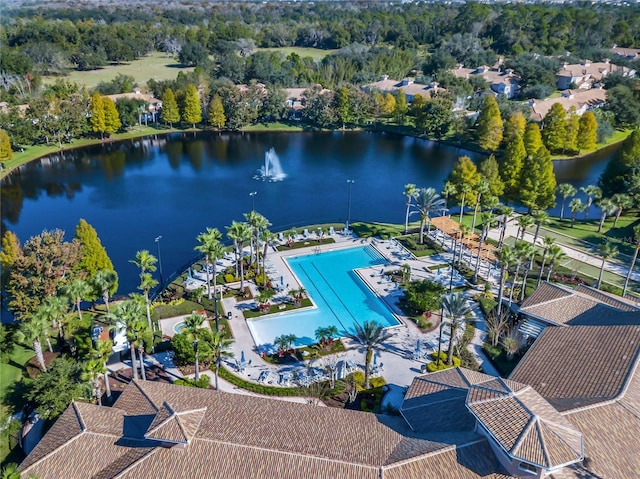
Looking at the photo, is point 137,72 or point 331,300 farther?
point 137,72

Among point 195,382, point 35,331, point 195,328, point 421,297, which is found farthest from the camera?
point 421,297

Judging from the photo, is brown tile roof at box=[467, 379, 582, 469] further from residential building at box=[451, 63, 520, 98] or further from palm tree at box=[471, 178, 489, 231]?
residential building at box=[451, 63, 520, 98]

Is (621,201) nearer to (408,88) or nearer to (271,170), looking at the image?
(271,170)

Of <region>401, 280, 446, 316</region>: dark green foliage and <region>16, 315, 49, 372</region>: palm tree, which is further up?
<region>16, 315, 49, 372</region>: palm tree

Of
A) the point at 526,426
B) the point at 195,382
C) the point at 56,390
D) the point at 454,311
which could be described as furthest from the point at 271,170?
the point at 526,426

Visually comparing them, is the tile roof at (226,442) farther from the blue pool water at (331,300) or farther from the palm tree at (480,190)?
the palm tree at (480,190)

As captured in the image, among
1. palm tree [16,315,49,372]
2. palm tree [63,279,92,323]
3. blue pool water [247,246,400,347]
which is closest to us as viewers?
palm tree [16,315,49,372]

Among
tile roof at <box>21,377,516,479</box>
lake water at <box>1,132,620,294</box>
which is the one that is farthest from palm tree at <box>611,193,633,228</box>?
tile roof at <box>21,377,516,479</box>
